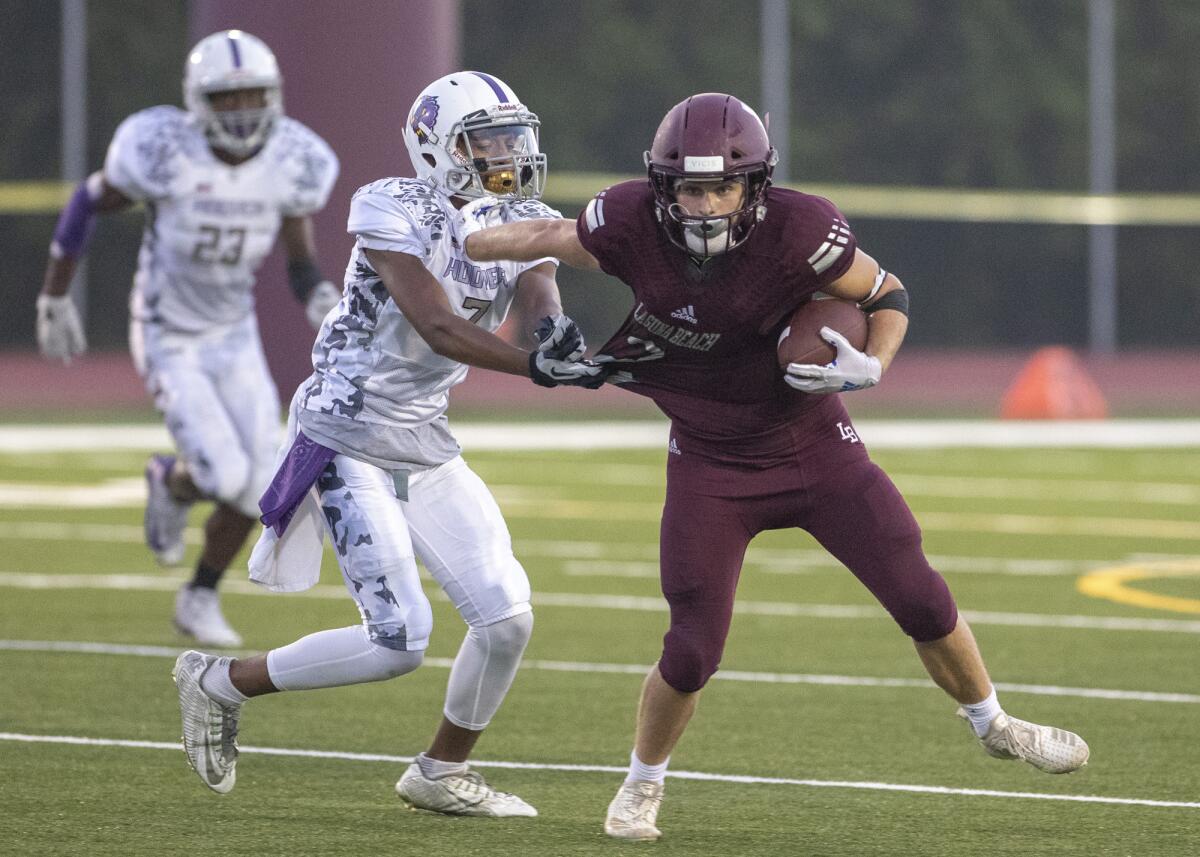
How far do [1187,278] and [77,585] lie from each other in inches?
806

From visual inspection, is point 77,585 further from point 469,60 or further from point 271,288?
point 469,60

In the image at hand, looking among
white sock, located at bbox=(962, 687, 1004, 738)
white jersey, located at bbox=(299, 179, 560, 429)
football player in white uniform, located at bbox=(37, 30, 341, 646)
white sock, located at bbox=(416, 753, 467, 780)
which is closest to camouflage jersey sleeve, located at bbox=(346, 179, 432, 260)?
white jersey, located at bbox=(299, 179, 560, 429)

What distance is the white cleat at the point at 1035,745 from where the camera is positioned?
5695mm

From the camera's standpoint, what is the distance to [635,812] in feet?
18.4

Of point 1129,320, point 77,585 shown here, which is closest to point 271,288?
point 77,585

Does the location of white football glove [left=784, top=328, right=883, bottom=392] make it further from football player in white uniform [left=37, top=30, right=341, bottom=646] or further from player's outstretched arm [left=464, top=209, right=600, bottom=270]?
football player in white uniform [left=37, top=30, right=341, bottom=646]

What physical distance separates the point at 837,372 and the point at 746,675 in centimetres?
287

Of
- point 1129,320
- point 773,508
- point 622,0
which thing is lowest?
point 1129,320

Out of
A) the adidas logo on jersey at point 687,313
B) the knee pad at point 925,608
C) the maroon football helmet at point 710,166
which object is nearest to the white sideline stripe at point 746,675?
the knee pad at point 925,608

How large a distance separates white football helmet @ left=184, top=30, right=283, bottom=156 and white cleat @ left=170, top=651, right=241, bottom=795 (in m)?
3.49

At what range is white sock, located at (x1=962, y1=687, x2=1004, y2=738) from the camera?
5730 mm

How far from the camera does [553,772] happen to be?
643cm

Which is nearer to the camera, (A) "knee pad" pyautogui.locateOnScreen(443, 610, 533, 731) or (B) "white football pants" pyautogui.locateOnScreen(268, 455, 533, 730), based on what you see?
(B) "white football pants" pyautogui.locateOnScreen(268, 455, 533, 730)

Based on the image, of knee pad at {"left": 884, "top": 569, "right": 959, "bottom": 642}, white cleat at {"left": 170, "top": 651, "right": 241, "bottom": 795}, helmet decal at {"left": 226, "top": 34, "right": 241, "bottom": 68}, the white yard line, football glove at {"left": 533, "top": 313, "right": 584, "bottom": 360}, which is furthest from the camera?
the white yard line
